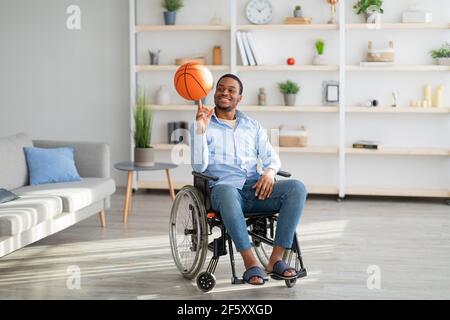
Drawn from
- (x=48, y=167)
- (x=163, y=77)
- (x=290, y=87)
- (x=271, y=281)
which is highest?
(x=163, y=77)

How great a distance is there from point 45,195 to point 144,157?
4.31 ft

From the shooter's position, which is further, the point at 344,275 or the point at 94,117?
the point at 94,117

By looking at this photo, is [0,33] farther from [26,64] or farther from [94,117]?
[94,117]

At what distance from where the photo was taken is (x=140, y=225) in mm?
5652

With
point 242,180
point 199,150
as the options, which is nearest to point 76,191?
point 199,150

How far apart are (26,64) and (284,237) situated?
4549mm

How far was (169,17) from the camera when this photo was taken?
6996mm

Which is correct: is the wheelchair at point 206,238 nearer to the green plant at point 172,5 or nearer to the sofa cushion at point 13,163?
the sofa cushion at point 13,163

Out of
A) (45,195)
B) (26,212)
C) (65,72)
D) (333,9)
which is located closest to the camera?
(26,212)

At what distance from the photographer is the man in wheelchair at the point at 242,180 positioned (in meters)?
3.77

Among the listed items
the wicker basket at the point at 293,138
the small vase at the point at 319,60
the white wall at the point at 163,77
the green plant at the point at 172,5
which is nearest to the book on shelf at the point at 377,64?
the white wall at the point at 163,77

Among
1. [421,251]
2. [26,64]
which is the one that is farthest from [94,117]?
[421,251]

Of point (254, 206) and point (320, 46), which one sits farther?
point (320, 46)

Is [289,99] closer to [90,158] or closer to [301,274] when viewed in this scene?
[90,158]
